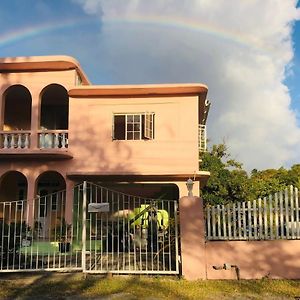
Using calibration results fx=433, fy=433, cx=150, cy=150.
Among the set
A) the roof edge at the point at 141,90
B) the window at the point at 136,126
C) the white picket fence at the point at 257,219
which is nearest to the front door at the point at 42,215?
the window at the point at 136,126

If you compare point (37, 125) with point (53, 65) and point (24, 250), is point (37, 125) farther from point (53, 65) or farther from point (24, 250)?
point (24, 250)

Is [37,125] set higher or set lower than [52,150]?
higher

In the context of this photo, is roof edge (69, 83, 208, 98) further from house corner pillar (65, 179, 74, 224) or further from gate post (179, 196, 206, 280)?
gate post (179, 196, 206, 280)

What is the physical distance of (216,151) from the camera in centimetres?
2481

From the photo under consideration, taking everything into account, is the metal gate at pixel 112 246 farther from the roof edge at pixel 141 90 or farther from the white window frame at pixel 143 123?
the roof edge at pixel 141 90

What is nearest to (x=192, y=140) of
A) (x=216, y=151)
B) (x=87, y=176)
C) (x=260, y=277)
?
(x=87, y=176)

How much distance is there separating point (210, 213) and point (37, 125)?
27.4 feet

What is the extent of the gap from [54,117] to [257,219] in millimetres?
11298

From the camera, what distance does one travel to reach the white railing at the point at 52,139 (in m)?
15.8

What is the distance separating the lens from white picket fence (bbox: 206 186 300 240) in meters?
10.0

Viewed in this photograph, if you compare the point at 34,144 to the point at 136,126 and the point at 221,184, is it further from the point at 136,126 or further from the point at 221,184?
the point at 221,184

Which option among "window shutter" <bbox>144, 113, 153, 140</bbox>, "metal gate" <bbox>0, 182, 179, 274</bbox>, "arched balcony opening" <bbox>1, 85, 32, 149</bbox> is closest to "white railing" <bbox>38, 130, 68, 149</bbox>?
"arched balcony opening" <bbox>1, 85, 32, 149</bbox>

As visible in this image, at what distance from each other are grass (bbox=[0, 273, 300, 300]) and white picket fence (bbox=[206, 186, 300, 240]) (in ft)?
3.38

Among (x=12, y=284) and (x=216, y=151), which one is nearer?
(x=12, y=284)
